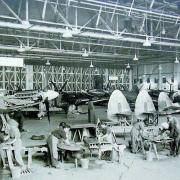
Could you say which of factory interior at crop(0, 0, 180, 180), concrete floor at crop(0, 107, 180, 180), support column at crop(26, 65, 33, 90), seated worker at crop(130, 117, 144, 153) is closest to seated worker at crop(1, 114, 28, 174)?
factory interior at crop(0, 0, 180, 180)

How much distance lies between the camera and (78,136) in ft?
40.9

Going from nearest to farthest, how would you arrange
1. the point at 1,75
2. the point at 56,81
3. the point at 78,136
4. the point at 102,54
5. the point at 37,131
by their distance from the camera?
1. the point at 78,136
2. the point at 37,131
3. the point at 102,54
4. the point at 1,75
5. the point at 56,81

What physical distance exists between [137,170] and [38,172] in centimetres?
278

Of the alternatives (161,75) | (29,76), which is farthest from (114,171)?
(161,75)

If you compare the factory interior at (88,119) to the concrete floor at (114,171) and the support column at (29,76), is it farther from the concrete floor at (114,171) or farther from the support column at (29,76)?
the support column at (29,76)

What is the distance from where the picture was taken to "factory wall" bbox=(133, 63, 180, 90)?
3559cm

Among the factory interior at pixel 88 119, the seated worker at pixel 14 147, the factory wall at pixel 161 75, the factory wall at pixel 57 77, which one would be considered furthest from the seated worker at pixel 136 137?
the factory wall at pixel 161 75

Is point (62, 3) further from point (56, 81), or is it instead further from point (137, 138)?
point (56, 81)

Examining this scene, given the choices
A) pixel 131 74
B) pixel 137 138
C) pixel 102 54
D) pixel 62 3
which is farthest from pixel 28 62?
pixel 137 138

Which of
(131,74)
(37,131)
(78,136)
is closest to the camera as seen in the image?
(78,136)

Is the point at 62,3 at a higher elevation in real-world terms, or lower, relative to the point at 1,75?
higher

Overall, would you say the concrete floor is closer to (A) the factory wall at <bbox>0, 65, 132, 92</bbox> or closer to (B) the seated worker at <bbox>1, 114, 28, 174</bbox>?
(B) the seated worker at <bbox>1, 114, 28, 174</bbox>

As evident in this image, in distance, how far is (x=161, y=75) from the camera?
37969 millimetres

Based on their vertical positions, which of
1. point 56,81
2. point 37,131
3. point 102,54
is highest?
point 102,54
